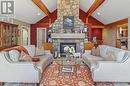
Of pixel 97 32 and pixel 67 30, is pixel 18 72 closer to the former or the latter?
pixel 67 30

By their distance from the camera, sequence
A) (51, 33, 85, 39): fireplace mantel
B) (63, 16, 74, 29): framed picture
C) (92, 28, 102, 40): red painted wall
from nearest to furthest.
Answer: (51, 33, 85, 39): fireplace mantel
(63, 16, 74, 29): framed picture
(92, 28, 102, 40): red painted wall

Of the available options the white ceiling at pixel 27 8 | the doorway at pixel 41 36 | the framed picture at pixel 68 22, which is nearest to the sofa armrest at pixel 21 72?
the white ceiling at pixel 27 8

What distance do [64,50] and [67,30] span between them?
2.98 metres

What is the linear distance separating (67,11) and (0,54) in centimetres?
752

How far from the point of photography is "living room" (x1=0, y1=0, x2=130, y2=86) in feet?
14.7

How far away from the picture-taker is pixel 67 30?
37.1ft

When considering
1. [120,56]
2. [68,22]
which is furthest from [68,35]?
[120,56]

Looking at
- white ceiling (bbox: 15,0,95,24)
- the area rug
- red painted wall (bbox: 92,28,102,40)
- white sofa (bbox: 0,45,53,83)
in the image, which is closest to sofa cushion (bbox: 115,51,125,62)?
the area rug

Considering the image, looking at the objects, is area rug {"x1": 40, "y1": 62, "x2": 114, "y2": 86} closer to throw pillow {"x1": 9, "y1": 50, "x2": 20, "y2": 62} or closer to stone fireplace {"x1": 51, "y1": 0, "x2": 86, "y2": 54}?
throw pillow {"x1": 9, "y1": 50, "x2": 20, "y2": 62}

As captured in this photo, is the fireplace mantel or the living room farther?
A: the fireplace mantel

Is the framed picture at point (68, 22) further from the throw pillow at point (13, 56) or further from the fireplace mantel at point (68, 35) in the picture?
the throw pillow at point (13, 56)

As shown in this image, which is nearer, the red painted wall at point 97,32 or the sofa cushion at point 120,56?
the sofa cushion at point 120,56

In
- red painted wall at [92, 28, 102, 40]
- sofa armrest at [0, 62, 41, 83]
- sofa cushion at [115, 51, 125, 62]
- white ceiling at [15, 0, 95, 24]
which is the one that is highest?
white ceiling at [15, 0, 95, 24]

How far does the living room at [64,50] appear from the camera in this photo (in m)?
4.48
